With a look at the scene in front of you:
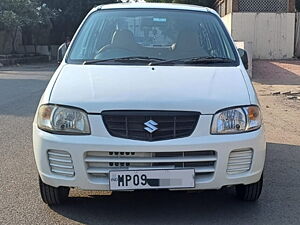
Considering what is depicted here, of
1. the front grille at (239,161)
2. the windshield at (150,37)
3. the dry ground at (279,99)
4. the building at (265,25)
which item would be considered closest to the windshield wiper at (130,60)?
the windshield at (150,37)

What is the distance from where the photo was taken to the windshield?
211 inches

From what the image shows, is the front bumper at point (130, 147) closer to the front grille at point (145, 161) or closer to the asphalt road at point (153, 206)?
the front grille at point (145, 161)

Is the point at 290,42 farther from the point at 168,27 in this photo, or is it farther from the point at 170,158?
the point at 170,158

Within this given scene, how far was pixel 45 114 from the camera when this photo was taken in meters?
4.38

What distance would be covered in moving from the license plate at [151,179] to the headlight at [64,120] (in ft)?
1.42

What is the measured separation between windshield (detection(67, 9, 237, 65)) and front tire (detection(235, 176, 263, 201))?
122 cm

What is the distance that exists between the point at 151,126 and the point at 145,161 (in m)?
0.27

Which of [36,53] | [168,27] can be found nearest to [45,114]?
[168,27]

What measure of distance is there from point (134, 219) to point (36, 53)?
38448mm

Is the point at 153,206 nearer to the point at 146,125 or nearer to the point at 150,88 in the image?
the point at 146,125

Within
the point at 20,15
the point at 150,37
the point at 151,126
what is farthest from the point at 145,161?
the point at 20,15

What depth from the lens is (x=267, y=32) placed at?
86.3 feet

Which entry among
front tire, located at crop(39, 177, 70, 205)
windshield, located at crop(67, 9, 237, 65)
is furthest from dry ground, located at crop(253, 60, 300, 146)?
front tire, located at crop(39, 177, 70, 205)

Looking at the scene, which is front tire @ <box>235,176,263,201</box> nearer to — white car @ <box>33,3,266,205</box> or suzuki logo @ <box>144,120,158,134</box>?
white car @ <box>33,3,266,205</box>
